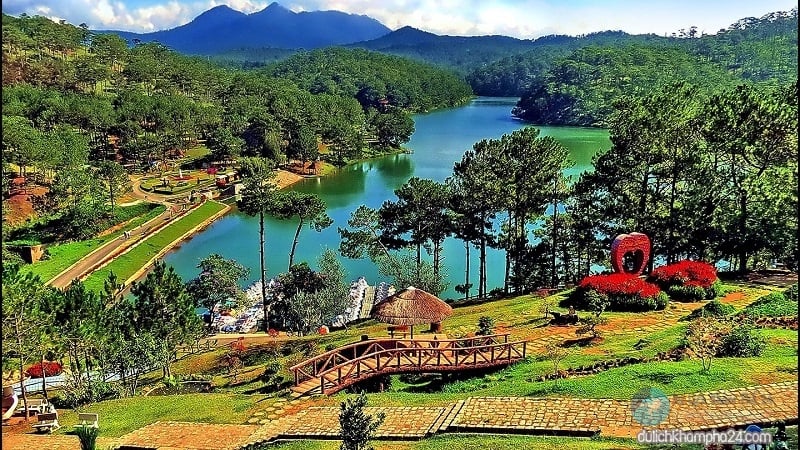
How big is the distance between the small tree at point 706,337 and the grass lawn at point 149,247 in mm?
30342

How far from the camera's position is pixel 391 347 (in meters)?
15.7

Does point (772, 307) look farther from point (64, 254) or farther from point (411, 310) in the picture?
point (64, 254)

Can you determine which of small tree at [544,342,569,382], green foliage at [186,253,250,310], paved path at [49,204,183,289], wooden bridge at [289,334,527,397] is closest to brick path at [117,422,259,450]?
wooden bridge at [289,334,527,397]

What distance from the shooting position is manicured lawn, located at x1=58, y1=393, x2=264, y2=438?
13.0 m

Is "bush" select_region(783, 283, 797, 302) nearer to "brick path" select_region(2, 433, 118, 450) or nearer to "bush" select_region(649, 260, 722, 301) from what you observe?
"bush" select_region(649, 260, 722, 301)

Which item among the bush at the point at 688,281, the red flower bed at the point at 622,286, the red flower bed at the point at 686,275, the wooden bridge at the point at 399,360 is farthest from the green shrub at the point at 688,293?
the wooden bridge at the point at 399,360

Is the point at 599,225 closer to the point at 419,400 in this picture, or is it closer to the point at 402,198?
the point at 402,198

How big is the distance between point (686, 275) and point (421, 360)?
9571 millimetres

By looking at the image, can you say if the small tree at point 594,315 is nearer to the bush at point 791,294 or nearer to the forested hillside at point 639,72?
the bush at point 791,294

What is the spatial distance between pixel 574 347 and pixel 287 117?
65676mm

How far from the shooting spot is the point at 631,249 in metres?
19.9

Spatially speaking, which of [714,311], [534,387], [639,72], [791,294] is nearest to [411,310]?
[534,387]

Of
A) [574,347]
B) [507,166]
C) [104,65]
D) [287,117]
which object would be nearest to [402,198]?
[507,166]

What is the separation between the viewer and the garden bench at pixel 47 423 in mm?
13188
